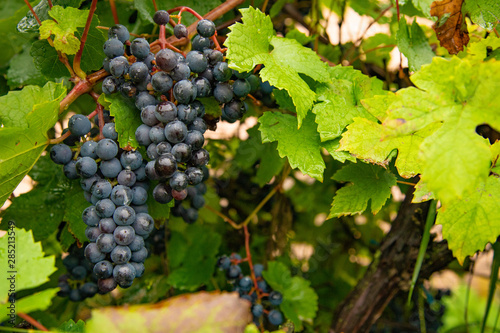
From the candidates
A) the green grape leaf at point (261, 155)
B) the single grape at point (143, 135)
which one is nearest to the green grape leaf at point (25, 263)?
the single grape at point (143, 135)

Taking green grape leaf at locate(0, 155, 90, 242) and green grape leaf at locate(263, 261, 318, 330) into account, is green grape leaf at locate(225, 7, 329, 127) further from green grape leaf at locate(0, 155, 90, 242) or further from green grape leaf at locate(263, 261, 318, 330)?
green grape leaf at locate(263, 261, 318, 330)

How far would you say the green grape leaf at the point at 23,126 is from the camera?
0.80m

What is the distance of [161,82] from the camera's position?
808 mm

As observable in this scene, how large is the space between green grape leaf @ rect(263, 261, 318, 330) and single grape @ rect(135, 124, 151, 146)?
0.71 meters

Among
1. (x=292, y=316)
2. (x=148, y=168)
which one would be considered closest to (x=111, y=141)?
(x=148, y=168)

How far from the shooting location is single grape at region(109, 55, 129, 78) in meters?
0.81

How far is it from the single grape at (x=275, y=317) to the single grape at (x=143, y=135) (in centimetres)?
73

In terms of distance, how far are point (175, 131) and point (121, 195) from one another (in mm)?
178

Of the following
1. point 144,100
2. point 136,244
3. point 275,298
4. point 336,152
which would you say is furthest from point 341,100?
point 275,298

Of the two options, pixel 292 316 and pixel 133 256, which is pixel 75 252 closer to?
pixel 133 256

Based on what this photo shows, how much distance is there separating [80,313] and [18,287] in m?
0.96

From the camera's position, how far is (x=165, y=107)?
800 mm

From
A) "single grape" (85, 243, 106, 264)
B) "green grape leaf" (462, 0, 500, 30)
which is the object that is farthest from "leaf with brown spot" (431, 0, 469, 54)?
"single grape" (85, 243, 106, 264)

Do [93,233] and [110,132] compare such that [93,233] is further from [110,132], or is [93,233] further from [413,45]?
[413,45]
